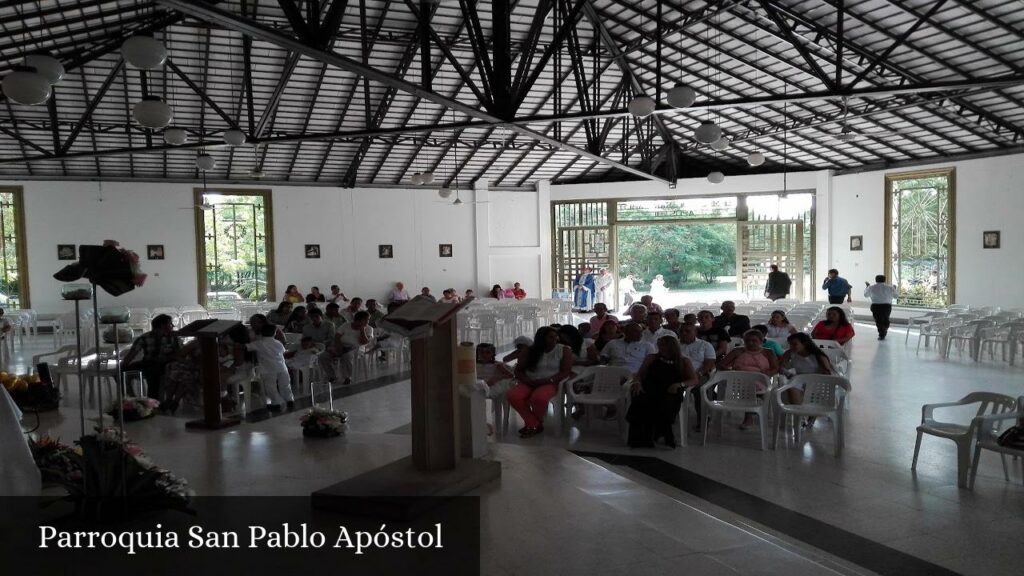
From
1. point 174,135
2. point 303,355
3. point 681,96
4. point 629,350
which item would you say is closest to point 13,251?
point 174,135

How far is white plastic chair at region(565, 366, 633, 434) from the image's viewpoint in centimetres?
648

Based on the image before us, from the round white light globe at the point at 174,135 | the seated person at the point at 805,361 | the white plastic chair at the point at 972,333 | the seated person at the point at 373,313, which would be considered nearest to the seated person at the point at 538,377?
the seated person at the point at 805,361

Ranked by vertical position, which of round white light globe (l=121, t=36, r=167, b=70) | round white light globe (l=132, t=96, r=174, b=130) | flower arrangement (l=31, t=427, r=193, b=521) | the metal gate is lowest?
flower arrangement (l=31, t=427, r=193, b=521)

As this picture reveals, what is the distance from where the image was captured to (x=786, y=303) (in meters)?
A: 14.0

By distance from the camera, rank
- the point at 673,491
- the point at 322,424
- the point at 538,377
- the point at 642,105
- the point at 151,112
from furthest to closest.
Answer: the point at 642,105, the point at 538,377, the point at 151,112, the point at 322,424, the point at 673,491

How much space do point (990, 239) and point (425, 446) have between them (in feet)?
48.9

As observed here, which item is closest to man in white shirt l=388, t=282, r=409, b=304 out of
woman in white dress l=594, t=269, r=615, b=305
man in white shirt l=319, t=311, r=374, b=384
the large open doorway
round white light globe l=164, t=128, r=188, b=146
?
the large open doorway

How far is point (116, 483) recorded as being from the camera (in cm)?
362

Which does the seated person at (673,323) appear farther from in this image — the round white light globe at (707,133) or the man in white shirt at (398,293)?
the man in white shirt at (398,293)

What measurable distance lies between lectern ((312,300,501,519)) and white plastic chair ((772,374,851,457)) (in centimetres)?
286

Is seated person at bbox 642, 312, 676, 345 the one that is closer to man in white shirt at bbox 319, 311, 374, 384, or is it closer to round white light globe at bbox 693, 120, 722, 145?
round white light globe at bbox 693, 120, 722, 145

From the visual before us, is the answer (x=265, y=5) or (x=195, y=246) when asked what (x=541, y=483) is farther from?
(x=195, y=246)

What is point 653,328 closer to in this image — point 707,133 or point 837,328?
point 837,328

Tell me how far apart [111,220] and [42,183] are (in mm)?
1534
